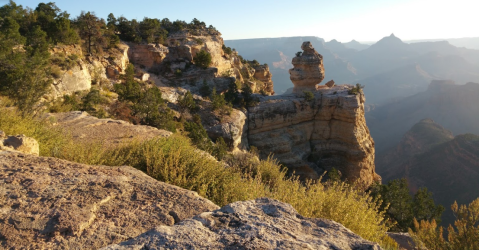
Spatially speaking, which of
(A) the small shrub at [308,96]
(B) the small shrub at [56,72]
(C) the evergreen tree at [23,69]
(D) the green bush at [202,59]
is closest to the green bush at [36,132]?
(C) the evergreen tree at [23,69]

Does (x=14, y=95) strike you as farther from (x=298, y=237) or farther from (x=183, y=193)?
(x=298, y=237)

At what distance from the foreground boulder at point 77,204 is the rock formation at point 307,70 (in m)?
22.0

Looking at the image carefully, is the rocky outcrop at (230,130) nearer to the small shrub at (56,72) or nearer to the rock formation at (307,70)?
the rock formation at (307,70)

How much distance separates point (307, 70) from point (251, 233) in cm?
2319

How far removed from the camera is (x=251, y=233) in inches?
85.4

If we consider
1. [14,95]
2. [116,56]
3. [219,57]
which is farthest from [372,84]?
[14,95]

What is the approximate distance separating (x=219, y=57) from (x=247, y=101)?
9.36 meters

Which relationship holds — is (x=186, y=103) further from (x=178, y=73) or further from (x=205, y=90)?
(x=178, y=73)

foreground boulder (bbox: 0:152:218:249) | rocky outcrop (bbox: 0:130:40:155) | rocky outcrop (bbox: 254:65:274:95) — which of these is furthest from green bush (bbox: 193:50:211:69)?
foreground boulder (bbox: 0:152:218:249)

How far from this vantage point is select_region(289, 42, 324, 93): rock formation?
76.6ft

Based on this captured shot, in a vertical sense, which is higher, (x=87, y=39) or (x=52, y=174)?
(x=87, y=39)

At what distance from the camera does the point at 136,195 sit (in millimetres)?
3059

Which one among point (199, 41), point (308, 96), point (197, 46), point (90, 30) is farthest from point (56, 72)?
point (308, 96)

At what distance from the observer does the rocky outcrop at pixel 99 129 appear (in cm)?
729
